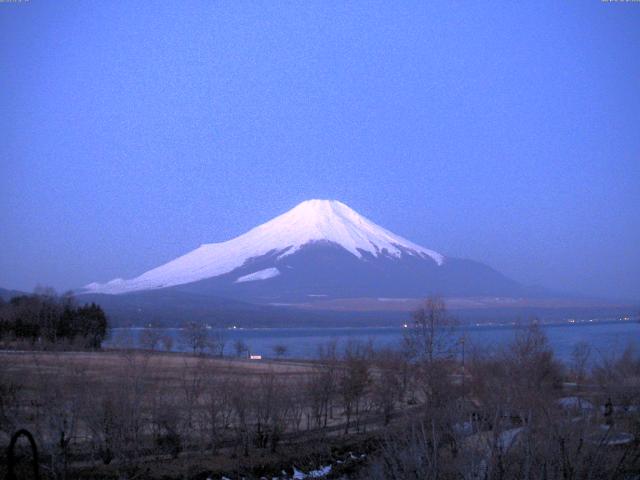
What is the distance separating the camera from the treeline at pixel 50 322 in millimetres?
54244

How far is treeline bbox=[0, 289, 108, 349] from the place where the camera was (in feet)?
178

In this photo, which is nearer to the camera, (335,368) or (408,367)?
(335,368)

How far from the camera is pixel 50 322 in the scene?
56.3 meters

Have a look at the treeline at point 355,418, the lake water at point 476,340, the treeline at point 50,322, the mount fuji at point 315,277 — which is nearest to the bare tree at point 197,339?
the lake water at point 476,340

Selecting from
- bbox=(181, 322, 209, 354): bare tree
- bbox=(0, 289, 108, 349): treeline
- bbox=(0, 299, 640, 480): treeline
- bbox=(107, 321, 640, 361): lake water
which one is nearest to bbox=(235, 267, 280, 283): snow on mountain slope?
bbox=(107, 321, 640, 361): lake water

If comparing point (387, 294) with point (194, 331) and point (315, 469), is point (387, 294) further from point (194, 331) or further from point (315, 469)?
point (315, 469)

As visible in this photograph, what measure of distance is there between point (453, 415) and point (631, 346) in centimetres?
1561

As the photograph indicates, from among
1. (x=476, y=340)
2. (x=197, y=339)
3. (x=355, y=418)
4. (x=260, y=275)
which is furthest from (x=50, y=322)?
(x=260, y=275)

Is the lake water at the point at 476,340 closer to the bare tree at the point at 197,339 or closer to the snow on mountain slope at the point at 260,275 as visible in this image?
the bare tree at the point at 197,339

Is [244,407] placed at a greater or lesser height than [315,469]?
greater

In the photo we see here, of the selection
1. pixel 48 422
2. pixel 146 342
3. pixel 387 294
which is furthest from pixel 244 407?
pixel 387 294

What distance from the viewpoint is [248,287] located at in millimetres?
182000

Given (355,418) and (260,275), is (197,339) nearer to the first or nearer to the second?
(355,418)

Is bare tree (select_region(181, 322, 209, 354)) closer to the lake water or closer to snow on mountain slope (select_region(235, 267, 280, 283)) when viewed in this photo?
the lake water
